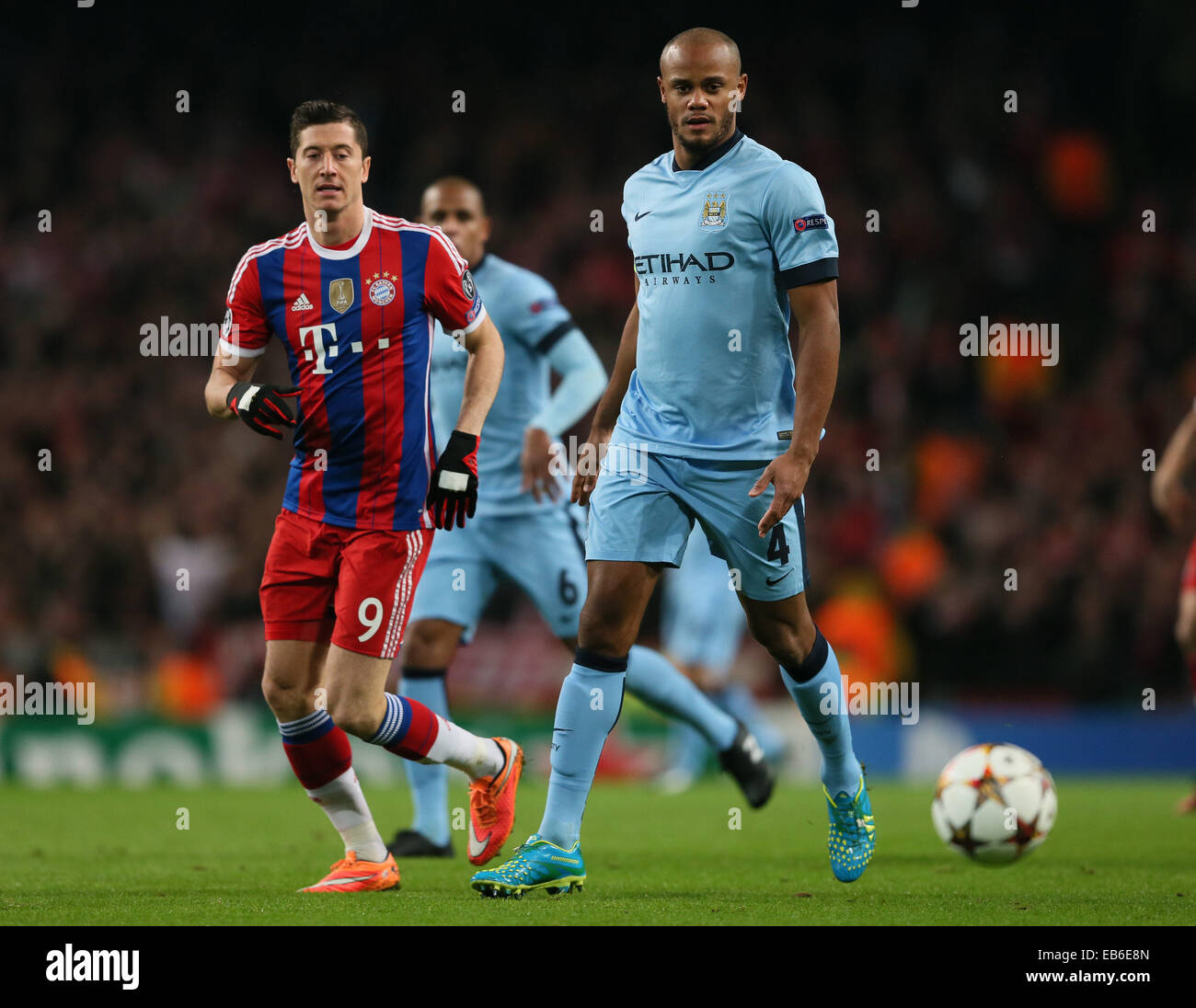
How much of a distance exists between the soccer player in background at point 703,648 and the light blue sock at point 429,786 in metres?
5.16

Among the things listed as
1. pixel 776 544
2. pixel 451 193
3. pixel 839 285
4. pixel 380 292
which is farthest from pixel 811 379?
pixel 839 285

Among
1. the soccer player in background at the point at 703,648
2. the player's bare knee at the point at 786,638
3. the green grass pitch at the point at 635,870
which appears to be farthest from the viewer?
the soccer player in background at the point at 703,648

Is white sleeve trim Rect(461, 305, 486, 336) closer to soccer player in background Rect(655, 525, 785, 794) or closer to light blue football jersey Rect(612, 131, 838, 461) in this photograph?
light blue football jersey Rect(612, 131, 838, 461)

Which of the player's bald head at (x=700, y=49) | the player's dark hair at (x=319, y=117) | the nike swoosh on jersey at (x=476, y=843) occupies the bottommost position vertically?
the nike swoosh on jersey at (x=476, y=843)

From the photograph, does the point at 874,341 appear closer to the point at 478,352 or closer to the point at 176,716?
the point at 176,716

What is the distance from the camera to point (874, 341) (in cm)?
1673

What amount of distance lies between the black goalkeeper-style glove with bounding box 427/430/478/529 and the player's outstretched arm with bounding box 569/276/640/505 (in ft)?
1.35

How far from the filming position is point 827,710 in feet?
17.9

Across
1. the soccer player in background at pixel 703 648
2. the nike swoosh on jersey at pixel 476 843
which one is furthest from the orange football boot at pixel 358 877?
the soccer player in background at pixel 703 648

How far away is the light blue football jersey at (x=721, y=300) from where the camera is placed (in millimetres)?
5102

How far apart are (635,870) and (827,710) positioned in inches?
49.4

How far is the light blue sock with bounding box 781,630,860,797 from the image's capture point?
5406 millimetres

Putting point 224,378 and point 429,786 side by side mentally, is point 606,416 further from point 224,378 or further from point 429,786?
point 429,786

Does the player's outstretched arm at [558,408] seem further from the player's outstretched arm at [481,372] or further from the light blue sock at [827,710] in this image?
the light blue sock at [827,710]
